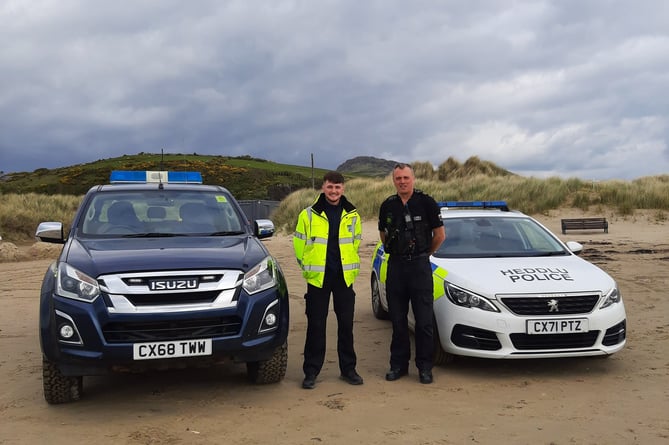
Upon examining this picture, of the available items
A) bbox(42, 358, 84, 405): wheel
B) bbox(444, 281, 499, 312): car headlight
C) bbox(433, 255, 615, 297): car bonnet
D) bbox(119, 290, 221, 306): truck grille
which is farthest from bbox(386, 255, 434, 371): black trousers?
bbox(42, 358, 84, 405): wheel

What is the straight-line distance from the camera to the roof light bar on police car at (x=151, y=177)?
7023 mm

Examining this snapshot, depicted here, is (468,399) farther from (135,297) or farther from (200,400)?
(135,297)

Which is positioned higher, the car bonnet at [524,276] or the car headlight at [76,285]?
the car headlight at [76,285]

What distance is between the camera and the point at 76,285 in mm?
4535

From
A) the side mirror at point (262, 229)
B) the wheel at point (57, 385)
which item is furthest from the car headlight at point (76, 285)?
the side mirror at point (262, 229)

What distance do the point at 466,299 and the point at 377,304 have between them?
2.92m

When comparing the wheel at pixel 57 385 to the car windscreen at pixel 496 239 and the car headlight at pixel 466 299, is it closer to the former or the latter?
the car headlight at pixel 466 299

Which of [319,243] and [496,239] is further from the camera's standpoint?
[496,239]

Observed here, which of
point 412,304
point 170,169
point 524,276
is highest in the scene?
point 170,169

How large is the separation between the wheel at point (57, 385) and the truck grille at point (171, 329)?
725 mm

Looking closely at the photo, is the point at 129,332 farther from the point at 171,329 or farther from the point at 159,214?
the point at 159,214

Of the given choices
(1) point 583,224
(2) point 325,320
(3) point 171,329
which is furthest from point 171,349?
(1) point 583,224

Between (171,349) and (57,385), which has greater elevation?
(171,349)

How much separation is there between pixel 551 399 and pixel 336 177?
2497 millimetres
